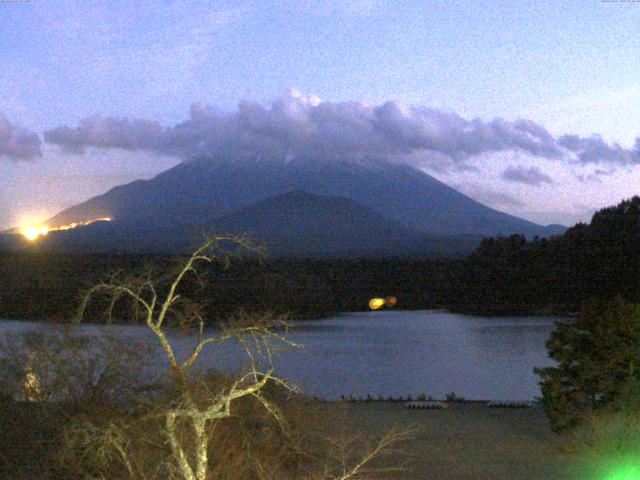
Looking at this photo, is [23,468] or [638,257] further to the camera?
Result: [638,257]

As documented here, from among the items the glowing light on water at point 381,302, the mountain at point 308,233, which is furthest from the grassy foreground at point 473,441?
the mountain at point 308,233

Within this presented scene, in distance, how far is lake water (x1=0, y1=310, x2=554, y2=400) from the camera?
24766 millimetres

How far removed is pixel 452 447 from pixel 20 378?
5.34 m

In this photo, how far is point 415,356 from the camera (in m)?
35.3

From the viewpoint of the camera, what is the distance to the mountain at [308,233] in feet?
309

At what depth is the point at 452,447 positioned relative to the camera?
10961 mm

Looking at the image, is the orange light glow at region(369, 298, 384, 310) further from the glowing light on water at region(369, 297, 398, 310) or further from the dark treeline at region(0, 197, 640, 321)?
the dark treeline at region(0, 197, 640, 321)

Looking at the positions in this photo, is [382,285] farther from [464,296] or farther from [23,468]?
[23,468]

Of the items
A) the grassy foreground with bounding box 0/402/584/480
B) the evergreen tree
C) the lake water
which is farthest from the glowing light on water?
the evergreen tree

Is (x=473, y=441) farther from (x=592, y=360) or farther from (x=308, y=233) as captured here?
(x=308, y=233)

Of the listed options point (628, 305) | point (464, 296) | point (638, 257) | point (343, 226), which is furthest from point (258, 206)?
point (628, 305)

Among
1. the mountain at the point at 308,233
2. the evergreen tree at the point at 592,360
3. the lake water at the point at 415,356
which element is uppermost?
the mountain at the point at 308,233

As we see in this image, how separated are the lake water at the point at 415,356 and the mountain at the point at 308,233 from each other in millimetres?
37205

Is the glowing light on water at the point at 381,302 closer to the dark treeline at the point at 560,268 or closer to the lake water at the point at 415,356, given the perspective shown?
the lake water at the point at 415,356
